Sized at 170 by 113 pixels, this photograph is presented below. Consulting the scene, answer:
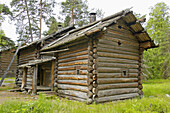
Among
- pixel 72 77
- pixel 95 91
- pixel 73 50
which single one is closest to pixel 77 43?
pixel 73 50

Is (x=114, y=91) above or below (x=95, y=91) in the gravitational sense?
below

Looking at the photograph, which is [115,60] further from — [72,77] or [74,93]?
[74,93]

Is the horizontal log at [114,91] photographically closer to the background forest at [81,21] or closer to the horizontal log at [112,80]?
the horizontal log at [112,80]

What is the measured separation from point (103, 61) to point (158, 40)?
2456 centimetres

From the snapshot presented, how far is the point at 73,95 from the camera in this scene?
930 cm

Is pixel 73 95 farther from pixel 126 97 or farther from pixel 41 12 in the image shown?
pixel 41 12

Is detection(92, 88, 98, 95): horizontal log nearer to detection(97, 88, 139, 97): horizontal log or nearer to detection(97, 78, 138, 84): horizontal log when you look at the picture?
detection(97, 88, 139, 97): horizontal log

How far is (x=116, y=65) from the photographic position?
9297mm

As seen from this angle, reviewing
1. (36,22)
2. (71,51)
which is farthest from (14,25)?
(71,51)

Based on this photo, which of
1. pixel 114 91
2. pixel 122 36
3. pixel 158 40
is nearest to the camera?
pixel 114 91

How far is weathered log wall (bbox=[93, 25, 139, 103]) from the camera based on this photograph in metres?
8.41

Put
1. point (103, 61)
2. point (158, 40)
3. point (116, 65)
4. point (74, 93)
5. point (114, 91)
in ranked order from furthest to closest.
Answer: point (158, 40) → point (116, 65) → point (74, 93) → point (114, 91) → point (103, 61)

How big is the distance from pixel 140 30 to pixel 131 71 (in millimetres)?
2970

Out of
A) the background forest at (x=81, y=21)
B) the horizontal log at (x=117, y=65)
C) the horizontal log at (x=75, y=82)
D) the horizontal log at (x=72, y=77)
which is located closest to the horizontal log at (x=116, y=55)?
the horizontal log at (x=117, y=65)
